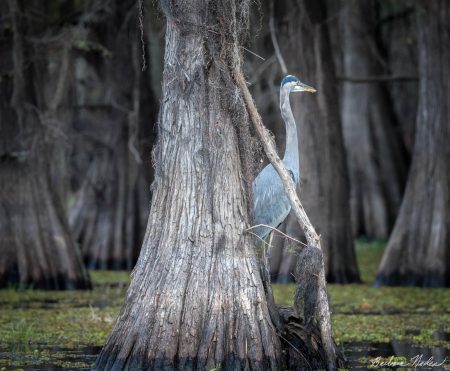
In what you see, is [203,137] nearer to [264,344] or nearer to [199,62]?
[199,62]

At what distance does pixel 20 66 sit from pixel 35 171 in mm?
1813

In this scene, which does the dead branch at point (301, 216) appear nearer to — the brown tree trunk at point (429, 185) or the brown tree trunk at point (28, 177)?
the brown tree trunk at point (28, 177)

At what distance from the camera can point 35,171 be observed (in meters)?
17.3

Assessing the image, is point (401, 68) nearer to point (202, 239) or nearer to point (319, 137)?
point (319, 137)

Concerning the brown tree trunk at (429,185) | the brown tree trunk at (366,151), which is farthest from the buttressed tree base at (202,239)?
the brown tree trunk at (366,151)

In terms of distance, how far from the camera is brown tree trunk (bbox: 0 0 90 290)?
16781 mm

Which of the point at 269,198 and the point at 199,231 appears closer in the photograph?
the point at 199,231

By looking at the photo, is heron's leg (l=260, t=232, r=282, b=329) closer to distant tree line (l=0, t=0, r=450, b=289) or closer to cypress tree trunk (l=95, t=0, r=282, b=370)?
cypress tree trunk (l=95, t=0, r=282, b=370)

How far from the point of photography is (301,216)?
936 cm

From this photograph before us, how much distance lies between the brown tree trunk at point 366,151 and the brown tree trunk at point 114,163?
619 cm

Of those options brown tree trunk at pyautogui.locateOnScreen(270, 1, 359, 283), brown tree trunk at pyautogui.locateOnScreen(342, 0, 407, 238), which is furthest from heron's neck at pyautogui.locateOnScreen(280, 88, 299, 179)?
brown tree trunk at pyautogui.locateOnScreen(342, 0, 407, 238)

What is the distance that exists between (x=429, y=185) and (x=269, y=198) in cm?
701

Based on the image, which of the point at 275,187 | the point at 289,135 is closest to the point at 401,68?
the point at 275,187

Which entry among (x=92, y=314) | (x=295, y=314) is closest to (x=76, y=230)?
(x=92, y=314)
